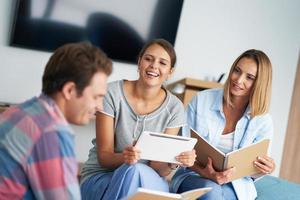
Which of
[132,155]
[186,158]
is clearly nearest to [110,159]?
[132,155]

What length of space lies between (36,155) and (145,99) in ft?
3.15

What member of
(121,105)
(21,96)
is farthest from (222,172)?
(21,96)

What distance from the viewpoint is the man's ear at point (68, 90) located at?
1.16 m

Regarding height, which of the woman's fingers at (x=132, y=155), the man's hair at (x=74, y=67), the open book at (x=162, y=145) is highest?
the man's hair at (x=74, y=67)

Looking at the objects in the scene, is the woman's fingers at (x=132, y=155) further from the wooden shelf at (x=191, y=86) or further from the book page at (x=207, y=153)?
the wooden shelf at (x=191, y=86)

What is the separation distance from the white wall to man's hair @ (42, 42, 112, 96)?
2.05 m

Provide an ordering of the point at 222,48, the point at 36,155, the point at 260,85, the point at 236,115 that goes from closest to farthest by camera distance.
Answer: the point at 36,155, the point at 260,85, the point at 236,115, the point at 222,48

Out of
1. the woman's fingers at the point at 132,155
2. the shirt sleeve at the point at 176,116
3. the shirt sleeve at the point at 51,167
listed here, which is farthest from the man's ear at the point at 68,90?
the shirt sleeve at the point at 176,116

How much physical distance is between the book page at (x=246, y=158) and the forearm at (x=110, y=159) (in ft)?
1.45

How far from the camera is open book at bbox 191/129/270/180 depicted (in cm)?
188

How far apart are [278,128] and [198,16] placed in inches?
47.7

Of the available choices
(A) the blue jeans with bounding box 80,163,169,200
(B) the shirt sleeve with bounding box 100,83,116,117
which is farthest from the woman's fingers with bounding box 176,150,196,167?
(B) the shirt sleeve with bounding box 100,83,116,117

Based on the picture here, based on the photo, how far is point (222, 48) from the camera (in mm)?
3652

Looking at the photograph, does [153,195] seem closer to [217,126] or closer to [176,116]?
[176,116]
